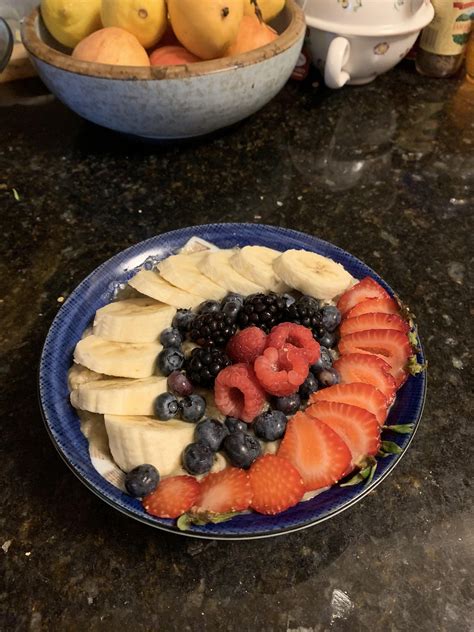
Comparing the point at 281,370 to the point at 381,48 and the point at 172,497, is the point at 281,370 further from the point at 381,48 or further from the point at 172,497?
the point at 381,48

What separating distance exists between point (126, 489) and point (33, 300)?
0.59 meters

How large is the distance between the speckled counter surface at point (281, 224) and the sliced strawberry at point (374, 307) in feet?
0.55

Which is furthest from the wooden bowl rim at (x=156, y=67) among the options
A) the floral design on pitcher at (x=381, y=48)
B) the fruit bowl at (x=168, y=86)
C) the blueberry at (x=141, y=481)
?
the blueberry at (x=141, y=481)

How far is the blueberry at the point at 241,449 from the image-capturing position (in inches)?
31.3

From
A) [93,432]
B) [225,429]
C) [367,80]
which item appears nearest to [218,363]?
[225,429]

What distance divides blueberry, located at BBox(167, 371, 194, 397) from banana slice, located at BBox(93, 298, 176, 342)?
0.34 feet

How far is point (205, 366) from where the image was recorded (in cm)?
89

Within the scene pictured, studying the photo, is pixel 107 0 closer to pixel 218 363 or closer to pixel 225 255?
pixel 225 255

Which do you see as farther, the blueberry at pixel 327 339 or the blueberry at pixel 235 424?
the blueberry at pixel 327 339

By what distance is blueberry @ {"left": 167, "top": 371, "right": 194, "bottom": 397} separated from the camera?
869 mm

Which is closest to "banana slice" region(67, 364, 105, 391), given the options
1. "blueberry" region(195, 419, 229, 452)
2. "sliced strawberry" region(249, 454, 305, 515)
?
"blueberry" region(195, 419, 229, 452)

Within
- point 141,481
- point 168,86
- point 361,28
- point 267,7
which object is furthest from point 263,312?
point 361,28

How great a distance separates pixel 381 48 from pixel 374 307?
3.54 feet

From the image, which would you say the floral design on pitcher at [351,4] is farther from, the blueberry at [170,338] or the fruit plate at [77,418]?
the blueberry at [170,338]
